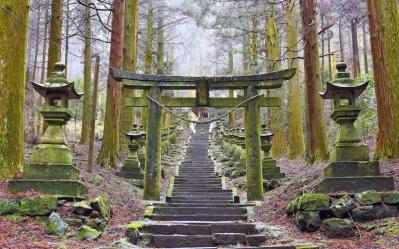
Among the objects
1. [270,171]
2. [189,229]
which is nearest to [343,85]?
[189,229]

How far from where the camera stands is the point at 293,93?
15.8m

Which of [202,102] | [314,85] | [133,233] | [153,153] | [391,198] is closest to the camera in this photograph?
[391,198]

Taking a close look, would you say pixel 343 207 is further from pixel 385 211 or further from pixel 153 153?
pixel 153 153

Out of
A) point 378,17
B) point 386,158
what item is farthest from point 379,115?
point 378,17

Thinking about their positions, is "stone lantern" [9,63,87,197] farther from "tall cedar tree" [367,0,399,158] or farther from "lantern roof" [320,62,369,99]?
"tall cedar tree" [367,0,399,158]

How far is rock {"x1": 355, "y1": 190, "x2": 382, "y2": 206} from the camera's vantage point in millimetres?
6227

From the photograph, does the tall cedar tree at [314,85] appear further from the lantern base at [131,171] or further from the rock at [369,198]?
the lantern base at [131,171]

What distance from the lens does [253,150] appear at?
9969 millimetres

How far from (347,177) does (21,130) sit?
19.9 feet

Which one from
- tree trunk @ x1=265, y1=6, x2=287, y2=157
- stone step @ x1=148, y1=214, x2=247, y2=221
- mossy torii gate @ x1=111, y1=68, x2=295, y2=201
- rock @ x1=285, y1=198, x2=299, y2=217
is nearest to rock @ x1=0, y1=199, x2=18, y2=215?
stone step @ x1=148, y1=214, x2=247, y2=221

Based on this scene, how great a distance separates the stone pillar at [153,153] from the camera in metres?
9.77

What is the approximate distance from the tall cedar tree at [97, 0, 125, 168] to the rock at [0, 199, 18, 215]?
5907 mm

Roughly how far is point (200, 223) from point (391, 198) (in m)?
3.22

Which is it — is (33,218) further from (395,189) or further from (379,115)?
(379,115)
